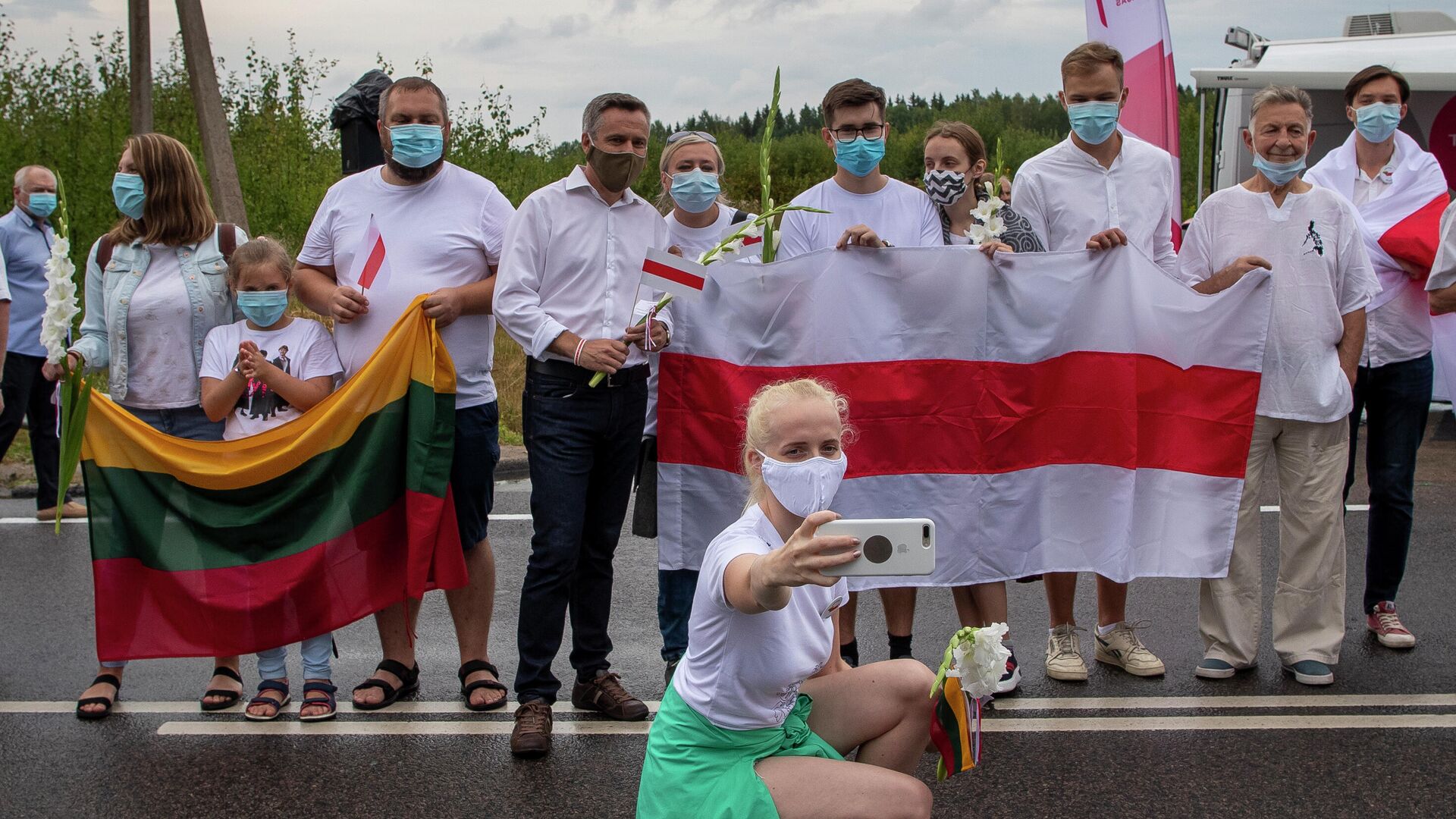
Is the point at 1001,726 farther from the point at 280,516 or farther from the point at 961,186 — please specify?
the point at 280,516

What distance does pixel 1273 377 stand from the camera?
5418mm

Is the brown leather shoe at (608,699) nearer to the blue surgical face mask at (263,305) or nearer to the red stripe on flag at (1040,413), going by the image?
the red stripe on flag at (1040,413)

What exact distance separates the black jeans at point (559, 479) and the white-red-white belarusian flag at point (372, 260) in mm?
708

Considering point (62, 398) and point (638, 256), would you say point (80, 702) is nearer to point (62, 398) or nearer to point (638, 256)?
point (62, 398)

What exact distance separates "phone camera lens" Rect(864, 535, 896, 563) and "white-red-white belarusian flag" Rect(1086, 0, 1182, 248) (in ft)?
30.5

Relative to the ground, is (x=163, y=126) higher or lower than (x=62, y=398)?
higher

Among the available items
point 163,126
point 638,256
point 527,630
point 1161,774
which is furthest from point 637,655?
point 163,126

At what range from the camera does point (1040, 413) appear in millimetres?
5398

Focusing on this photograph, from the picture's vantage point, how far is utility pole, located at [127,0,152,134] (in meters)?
14.8

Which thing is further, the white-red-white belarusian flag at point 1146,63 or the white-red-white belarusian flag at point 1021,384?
the white-red-white belarusian flag at point 1146,63

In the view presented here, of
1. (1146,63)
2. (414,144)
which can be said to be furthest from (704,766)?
(1146,63)

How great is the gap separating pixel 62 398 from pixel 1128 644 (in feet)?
14.0

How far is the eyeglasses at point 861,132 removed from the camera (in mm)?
5336

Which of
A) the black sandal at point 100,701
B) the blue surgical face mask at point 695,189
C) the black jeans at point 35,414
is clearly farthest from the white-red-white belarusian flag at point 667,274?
the black jeans at point 35,414
